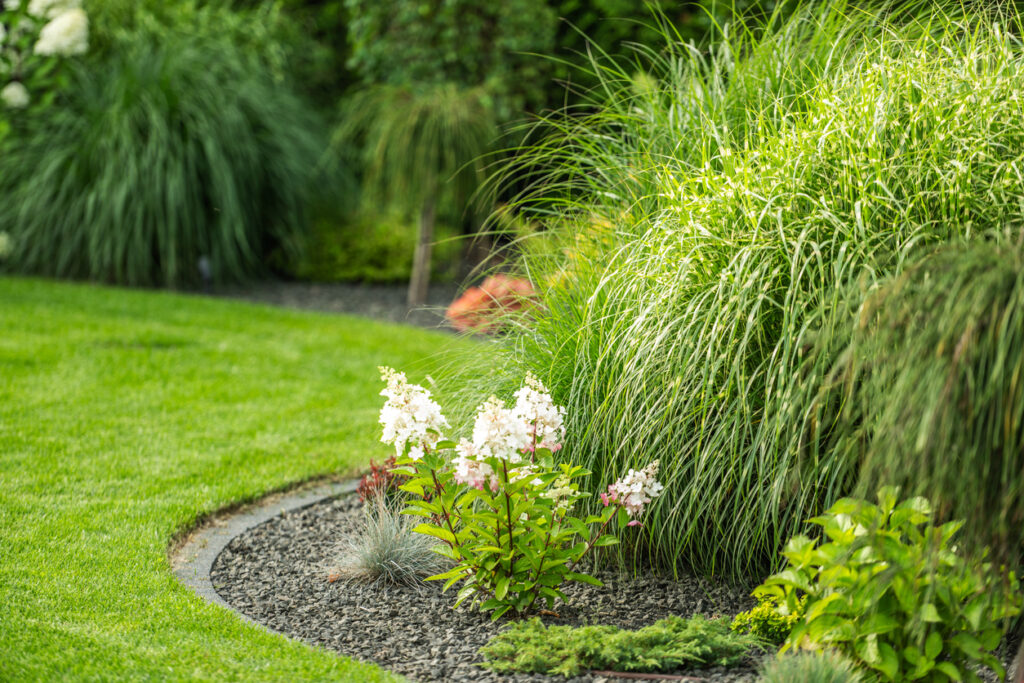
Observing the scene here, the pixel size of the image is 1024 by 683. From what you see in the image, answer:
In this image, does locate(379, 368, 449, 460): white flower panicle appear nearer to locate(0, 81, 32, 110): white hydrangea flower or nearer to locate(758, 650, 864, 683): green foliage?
locate(758, 650, 864, 683): green foliage

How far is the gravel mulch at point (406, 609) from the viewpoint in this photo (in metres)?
2.61

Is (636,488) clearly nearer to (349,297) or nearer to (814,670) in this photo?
(814,670)

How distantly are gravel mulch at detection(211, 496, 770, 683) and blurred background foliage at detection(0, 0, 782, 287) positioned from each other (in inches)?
185

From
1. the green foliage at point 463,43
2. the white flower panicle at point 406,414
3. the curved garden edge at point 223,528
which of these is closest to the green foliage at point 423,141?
the green foliage at point 463,43

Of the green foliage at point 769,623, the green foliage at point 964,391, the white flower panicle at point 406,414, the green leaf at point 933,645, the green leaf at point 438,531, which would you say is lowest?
the green foliage at point 769,623

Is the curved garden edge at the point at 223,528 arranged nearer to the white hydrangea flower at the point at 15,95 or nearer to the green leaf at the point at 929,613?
the green leaf at the point at 929,613

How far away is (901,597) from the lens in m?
2.17

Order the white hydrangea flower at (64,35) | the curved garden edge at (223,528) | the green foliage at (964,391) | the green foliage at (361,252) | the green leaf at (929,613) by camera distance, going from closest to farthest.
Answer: the green foliage at (964,391), the green leaf at (929,613), the curved garden edge at (223,528), the white hydrangea flower at (64,35), the green foliage at (361,252)

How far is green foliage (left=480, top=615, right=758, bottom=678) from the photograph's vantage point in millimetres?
2475

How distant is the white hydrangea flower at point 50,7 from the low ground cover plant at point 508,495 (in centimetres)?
651

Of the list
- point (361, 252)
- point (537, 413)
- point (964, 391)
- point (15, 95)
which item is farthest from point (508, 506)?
point (361, 252)

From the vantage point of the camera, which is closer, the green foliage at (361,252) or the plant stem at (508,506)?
the plant stem at (508,506)

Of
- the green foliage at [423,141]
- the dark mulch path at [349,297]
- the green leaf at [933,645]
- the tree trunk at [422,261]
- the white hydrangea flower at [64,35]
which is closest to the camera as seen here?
the green leaf at [933,645]

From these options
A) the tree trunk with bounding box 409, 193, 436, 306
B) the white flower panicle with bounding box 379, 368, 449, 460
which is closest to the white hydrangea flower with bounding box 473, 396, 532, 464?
the white flower panicle with bounding box 379, 368, 449, 460
